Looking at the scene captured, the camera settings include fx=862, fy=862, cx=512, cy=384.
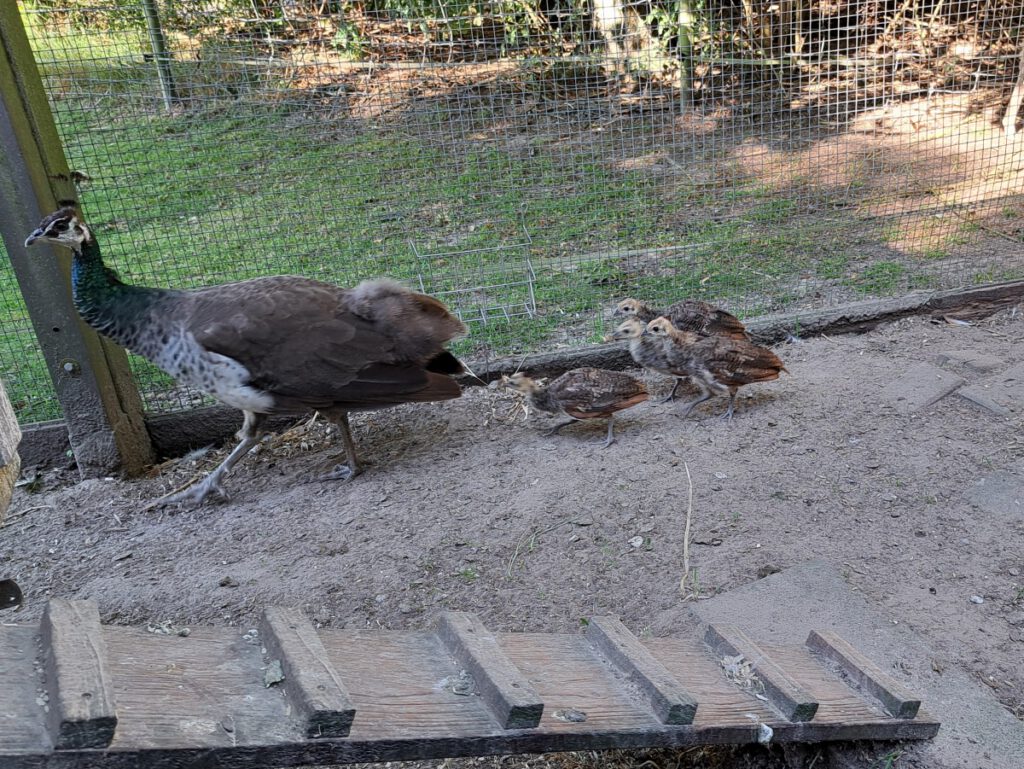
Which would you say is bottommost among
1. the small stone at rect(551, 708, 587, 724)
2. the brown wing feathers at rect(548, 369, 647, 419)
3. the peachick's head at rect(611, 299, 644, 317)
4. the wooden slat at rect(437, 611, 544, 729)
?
the brown wing feathers at rect(548, 369, 647, 419)

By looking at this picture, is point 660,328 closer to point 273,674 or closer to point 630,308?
point 630,308

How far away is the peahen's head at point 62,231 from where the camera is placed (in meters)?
4.03

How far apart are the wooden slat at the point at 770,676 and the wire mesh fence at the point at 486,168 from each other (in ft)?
10.3

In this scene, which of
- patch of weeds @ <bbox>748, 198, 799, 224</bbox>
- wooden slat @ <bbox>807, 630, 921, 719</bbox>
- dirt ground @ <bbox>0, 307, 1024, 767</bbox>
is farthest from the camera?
patch of weeds @ <bbox>748, 198, 799, 224</bbox>

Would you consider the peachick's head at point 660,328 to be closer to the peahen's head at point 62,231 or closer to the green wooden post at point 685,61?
the green wooden post at point 685,61

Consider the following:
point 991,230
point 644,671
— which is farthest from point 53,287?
point 991,230

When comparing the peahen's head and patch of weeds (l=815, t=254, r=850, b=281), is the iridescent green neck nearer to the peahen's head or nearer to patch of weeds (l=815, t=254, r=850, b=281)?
the peahen's head

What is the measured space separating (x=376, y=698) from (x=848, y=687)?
1.48 meters

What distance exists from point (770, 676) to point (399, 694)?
43.4 inches

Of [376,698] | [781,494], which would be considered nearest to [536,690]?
[376,698]

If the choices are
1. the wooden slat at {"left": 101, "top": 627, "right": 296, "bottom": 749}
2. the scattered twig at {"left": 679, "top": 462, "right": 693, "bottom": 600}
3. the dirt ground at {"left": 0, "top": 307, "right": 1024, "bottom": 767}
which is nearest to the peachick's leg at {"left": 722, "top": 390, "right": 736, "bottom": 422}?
the dirt ground at {"left": 0, "top": 307, "right": 1024, "bottom": 767}

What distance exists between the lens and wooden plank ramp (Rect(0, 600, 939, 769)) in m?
1.76

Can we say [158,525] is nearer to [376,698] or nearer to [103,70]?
[103,70]

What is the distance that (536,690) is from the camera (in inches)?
88.3
